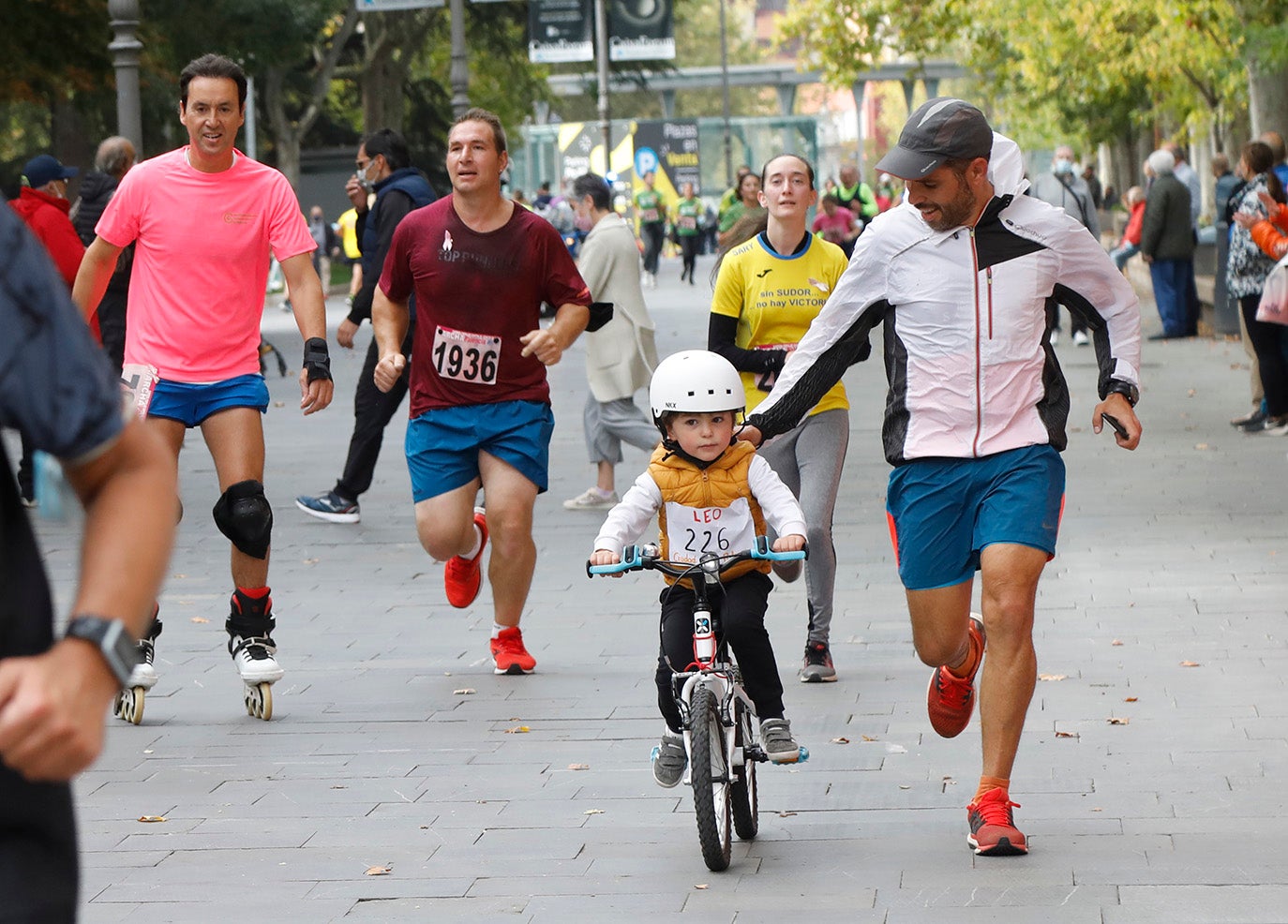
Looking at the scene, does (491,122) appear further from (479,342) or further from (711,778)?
(711,778)

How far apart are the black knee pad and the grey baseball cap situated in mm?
2513

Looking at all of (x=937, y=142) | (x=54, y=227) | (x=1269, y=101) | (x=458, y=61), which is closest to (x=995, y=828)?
(x=937, y=142)

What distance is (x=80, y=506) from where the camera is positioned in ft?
6.88

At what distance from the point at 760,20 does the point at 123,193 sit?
189014 mm

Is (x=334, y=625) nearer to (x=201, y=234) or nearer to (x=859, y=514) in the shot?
(x=201, y=234)

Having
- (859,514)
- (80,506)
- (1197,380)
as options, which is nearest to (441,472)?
(859,514)

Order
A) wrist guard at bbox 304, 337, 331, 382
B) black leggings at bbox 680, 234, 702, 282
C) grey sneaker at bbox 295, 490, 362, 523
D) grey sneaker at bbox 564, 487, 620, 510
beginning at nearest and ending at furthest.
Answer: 1. wrist guard at bbox 304, 337, 331, 382
2. grey sneaker at bbox 295, 490, 362, 523
3. grey sneaker at bbox 564, 487, 620, 510
4. black leggings at bbox 680, 234, 702, 282

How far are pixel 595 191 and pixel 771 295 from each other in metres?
4.84

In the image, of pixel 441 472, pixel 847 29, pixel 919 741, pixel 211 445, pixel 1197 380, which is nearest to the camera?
pixel 919 741

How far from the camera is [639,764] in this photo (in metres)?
6.20

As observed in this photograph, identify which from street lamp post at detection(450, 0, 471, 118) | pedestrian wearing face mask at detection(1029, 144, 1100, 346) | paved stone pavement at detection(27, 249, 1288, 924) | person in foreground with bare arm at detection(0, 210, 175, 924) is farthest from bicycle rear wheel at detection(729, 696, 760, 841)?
street lamp post at detection(450, 0, 471, 118)

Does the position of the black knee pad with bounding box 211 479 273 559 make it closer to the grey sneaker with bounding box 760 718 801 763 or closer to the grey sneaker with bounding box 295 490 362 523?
the grey sneaker with bounding box 760 718 801 763

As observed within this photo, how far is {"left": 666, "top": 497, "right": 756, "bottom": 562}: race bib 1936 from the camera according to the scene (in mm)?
5488

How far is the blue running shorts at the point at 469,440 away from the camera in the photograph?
7.44 metres
